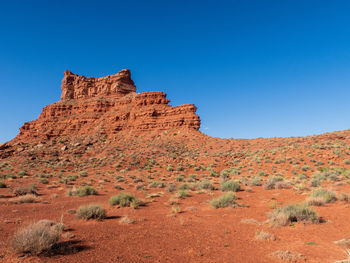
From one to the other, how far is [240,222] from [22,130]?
63233mm

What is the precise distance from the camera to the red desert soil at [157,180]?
5469mm

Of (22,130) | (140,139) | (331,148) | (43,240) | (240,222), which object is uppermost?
(22,130)

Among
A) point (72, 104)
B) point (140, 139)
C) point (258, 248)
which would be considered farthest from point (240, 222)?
point (72, 104)

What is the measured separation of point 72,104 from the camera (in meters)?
58.1

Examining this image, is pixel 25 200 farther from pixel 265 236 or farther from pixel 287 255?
pixel 287 255

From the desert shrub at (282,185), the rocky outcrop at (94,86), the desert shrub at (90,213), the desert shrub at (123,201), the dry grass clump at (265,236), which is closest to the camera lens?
the dry grass clump at (265,236)

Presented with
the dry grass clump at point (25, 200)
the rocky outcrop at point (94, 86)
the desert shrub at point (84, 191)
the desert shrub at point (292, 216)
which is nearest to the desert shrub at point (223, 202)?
the desert shrub at point (292, 216)

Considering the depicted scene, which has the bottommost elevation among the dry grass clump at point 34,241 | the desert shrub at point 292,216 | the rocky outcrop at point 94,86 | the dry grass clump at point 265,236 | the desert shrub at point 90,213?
the dry grass clump at point 265,236

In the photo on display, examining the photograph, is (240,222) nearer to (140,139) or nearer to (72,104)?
(140,139)

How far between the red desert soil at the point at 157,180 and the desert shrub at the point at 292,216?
0.61ft

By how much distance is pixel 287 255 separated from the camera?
484cm

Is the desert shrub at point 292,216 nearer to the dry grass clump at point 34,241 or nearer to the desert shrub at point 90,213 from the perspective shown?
the desert shrub at point 90,213

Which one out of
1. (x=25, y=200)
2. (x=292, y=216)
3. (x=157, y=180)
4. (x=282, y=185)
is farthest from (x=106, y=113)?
(x=292, y=216)

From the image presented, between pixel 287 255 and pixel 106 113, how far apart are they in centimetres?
5324
